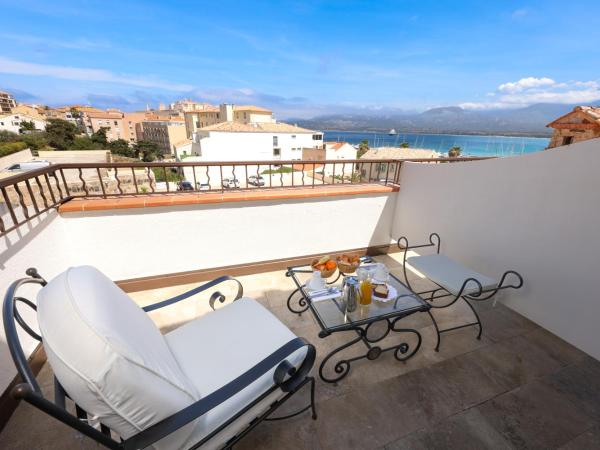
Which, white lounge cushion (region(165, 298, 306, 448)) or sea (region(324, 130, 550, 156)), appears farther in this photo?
sea (region(324, 130, 550, 156))

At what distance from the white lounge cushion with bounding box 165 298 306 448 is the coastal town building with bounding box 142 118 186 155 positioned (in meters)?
46.6

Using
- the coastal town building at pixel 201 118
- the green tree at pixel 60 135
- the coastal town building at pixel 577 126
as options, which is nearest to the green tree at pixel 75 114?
the green tree at pixel 60 135

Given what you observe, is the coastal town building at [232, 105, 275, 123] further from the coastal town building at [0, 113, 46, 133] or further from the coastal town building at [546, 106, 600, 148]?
the coastal town building at [546, 106, 600, 148]

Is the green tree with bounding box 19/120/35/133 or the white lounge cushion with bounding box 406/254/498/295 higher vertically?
the green tree with bounding box 19/120/35/133

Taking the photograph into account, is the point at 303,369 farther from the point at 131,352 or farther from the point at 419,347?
the point at 419,347

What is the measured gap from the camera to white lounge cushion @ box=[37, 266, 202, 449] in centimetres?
68

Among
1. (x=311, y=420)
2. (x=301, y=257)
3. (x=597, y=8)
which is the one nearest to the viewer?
(x=311, y=420)

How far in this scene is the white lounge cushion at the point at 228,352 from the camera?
1.09 m

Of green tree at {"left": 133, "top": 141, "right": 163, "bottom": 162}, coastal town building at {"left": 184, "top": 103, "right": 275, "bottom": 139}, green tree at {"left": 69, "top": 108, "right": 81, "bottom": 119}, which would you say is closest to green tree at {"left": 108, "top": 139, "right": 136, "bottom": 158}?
green tree at {"left": 133, "top": 141, "right": 163, "bottom": 162}

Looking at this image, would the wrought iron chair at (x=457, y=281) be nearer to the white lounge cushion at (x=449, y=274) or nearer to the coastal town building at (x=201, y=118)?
the white lounge cushion at (x=449, y=274)

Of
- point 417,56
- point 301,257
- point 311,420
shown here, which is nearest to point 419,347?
point 311,420

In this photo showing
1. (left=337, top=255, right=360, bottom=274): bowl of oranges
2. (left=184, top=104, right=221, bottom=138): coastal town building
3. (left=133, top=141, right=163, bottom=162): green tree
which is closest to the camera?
(left=337, top=255, right=360, bottom=274): bowl of oranges

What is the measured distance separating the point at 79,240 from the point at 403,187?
3.58 m

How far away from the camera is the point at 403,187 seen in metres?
3.26
